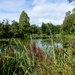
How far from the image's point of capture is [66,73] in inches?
80.5

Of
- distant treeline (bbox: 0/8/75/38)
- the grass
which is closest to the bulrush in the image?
the grass

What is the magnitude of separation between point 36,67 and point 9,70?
85cm

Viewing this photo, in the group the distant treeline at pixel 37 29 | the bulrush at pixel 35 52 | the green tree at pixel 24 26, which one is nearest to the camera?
the bulrush at pixel 35 52

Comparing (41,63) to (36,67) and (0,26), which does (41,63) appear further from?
(0,26)

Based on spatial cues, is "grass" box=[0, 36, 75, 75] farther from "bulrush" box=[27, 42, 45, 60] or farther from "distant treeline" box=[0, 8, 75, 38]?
"distant treeline" box=[0, 8, 75, 38]

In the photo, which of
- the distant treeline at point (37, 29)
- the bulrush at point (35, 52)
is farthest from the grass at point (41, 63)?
the distant treeline at point (37, 29)

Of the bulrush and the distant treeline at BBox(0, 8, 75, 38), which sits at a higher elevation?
the distant treeline at BBox(0, 8, 75, 38)

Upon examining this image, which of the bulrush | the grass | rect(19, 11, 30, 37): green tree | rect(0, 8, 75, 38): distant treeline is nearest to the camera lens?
the grass

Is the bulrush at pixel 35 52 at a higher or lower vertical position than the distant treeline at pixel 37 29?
lower

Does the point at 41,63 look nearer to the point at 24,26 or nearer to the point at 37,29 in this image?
the point at 37,29

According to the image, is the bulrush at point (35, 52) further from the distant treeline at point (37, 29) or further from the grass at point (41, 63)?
the distant treeline at point (37, 29)

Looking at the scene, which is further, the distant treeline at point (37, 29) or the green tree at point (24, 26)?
the green tree at point (24, 26)

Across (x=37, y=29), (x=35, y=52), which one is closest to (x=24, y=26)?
(x=37, y=29)

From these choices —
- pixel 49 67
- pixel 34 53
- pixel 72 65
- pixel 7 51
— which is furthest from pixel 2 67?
pixel 72 65
